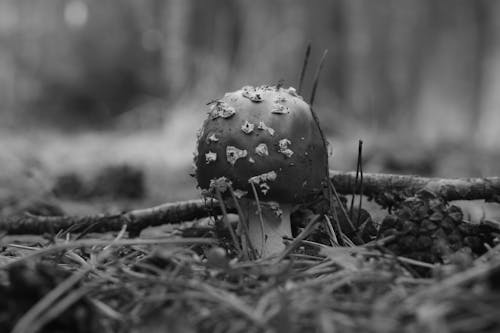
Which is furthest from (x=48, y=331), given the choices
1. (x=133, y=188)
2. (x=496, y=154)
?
(x=496, y=154)

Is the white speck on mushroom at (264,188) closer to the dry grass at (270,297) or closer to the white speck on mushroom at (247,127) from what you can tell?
the white speck on mushroom at (247,127)

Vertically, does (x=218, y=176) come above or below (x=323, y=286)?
above

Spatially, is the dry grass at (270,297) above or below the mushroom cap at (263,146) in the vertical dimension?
below

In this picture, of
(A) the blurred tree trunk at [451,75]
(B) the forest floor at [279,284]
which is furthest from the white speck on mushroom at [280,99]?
(A) the blurred tree trunk at [451,75]

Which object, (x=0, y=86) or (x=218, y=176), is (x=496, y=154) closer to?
(x=218, y=176)

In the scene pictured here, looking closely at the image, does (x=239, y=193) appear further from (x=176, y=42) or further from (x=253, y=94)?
(x=176, y=42)

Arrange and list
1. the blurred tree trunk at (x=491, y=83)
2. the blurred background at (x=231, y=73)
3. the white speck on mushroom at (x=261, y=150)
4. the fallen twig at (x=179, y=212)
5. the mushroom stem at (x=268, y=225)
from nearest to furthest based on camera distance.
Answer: the white speck on mushroom at (x=261, y=150)
the mushroom stem at (x=268, y=225)
the fallen twig at (x=179, y=212)
the blurred background at (x=231, y=73)
the blurred tree trunk at (x=491, y=83)
